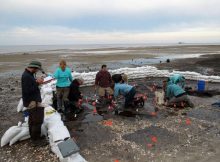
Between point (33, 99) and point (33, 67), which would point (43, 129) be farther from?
point (33, 67)

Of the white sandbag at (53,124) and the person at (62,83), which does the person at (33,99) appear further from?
the person at (62,83)

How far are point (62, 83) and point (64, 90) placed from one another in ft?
0.82

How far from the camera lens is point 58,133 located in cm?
541

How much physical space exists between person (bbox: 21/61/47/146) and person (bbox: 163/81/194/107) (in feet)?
15.5

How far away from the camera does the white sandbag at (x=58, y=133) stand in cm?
526

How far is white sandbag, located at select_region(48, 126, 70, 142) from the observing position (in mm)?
5261

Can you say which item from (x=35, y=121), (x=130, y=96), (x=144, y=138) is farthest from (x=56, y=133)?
(x=130, y=96)

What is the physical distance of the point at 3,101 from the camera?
10312 mm

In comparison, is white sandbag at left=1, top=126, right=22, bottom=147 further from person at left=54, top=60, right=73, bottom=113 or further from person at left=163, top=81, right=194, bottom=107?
person at left=163, top=81, right=194, bottom=107

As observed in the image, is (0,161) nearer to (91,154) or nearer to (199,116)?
(91,154)

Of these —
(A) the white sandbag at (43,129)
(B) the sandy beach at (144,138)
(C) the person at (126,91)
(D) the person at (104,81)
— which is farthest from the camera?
(D) the person at (104,81)

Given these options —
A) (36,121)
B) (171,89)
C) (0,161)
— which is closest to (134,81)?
(171,89)

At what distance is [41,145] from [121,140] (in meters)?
1.81

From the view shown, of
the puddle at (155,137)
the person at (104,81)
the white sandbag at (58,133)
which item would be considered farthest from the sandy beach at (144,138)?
the person at (104,81)
